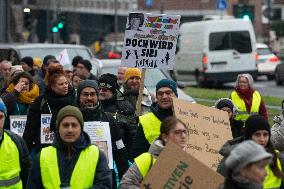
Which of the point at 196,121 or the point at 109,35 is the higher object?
the point at 196,121

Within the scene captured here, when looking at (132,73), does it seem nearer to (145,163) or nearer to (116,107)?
(116,107)

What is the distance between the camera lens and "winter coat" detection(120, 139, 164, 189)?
7.47 m

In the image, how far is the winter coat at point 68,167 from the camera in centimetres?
768

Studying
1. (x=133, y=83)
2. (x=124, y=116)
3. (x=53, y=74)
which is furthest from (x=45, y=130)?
(x=133, y=83)

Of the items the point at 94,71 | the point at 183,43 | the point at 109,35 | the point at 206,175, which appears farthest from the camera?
the point at 109,35

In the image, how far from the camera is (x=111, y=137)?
31.9 feet

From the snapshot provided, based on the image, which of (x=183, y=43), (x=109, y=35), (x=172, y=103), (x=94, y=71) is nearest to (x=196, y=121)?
(x=172, y=103)

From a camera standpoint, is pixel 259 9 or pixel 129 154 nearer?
pixel 129 154

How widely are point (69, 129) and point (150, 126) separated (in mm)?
2074

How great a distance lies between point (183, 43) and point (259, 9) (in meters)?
43.5

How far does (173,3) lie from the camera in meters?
76.1

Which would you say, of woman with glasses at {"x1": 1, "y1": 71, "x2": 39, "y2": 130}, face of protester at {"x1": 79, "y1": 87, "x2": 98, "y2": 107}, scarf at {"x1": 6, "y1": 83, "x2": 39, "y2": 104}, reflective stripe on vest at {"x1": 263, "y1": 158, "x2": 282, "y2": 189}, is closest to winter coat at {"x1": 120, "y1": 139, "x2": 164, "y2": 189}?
reflective stripe on vest at {"x1": 263, "y1": 158, "x2": 282, "y2": 189}

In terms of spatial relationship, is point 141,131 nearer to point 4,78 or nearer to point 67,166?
point 67,166

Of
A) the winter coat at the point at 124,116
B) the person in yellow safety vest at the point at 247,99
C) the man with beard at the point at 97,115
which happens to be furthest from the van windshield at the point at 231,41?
the man with beard at the point at 97,115
